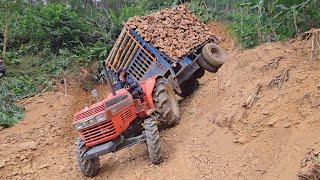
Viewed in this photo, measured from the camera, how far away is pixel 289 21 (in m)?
8.53

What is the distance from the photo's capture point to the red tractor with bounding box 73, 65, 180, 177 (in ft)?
24.1

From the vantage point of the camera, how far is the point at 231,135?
7.10 m

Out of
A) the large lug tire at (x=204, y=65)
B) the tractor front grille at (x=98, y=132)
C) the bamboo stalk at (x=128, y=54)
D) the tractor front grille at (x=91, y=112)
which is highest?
the bamboo stalk at (x=128, y=54)

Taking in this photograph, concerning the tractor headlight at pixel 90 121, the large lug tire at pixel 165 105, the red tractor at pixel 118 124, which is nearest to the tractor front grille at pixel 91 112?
the red tractor at pixel 118 124

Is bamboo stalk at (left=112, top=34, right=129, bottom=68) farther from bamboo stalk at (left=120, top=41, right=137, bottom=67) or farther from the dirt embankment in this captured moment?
the dirt embankment

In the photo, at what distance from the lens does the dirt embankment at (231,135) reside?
6.08 m

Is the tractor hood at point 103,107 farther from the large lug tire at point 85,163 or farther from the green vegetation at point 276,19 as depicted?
the green vegetation at point 276,19

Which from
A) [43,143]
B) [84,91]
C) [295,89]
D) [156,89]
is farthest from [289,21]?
[84,91]

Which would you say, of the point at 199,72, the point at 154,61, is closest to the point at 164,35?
the point at 154,61

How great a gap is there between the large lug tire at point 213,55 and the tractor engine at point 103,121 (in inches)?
122

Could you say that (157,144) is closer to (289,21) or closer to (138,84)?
(138,84)

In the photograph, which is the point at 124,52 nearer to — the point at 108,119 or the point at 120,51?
the point at 120,51

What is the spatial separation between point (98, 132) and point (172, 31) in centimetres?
355

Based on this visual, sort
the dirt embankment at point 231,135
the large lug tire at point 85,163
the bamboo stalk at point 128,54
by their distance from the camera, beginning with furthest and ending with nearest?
1. the bamboo stalk at point 128,54
2. the large lug tire at point 85,163
3. the dirt embankment at point 231,135
